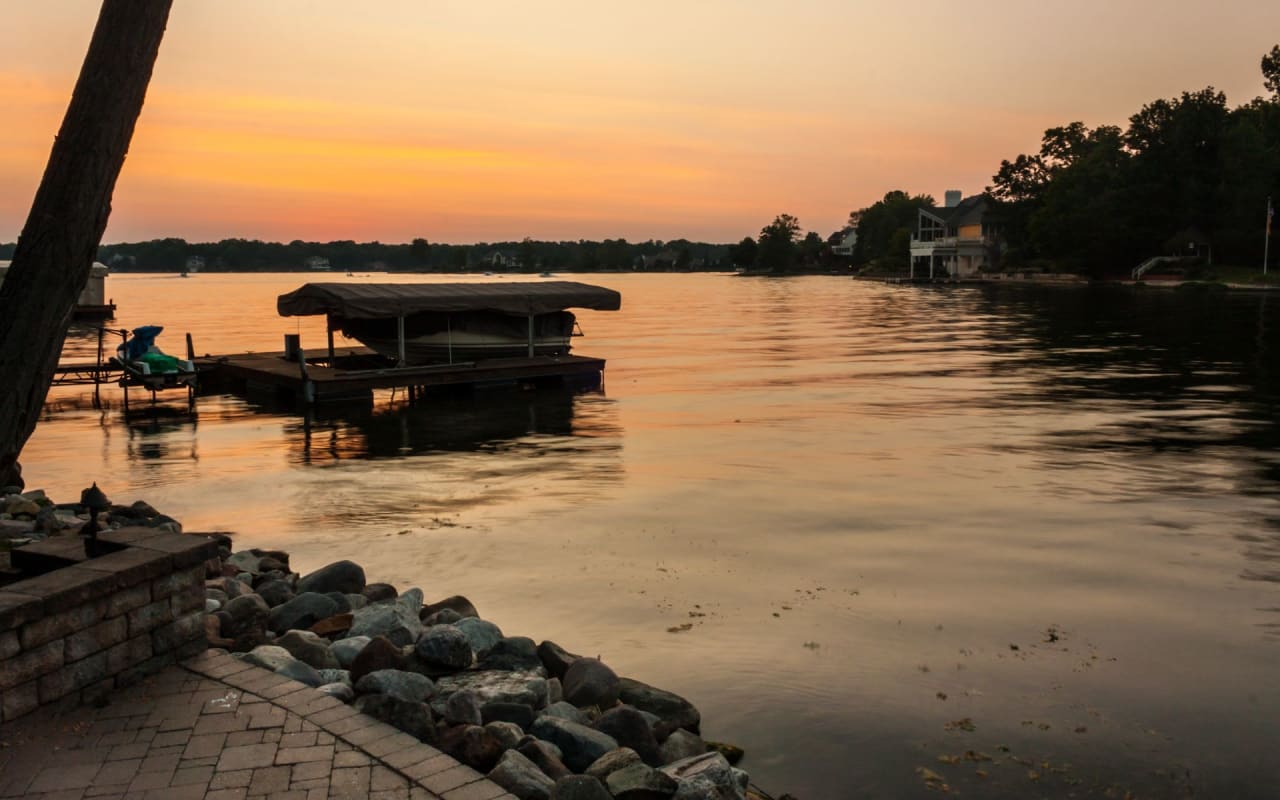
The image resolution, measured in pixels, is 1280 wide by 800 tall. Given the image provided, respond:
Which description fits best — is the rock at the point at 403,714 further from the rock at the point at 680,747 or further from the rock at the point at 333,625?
the rock at the point at 333,625

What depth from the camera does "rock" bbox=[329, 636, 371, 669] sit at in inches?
307

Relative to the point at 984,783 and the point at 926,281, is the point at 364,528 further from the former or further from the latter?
the point at 926,281

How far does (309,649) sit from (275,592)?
2232 millimetres

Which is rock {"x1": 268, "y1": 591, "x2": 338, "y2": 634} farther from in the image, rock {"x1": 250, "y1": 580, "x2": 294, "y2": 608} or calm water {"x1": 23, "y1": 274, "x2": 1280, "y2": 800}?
calm water {"x1": 23, "y1": 274, "x2": 1280, "y2": 800}

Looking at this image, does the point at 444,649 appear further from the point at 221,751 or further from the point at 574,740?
the point at 221,751

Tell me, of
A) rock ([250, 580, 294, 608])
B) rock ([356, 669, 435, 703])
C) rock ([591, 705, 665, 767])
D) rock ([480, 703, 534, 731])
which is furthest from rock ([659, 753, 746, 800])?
rock ([250, 580, 294, 608])

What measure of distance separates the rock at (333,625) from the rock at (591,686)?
2.07 meters

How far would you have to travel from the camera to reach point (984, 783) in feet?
23.0

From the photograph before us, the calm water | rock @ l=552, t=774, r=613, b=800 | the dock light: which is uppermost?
the dock light

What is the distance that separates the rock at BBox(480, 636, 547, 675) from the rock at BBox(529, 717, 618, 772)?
3.77 feet

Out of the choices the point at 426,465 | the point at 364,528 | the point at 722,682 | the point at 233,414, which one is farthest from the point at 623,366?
the point at 722,682

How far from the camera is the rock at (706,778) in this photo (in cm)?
601

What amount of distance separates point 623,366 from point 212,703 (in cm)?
3344

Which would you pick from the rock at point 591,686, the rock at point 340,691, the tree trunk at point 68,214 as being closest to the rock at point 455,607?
the rock at point 591,686
